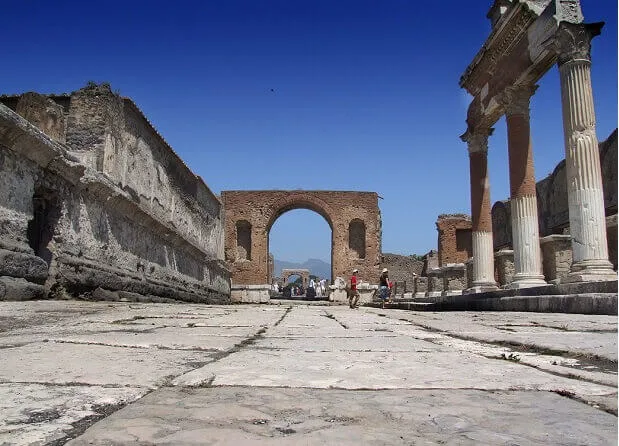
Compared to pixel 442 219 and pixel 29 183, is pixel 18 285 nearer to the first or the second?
pixel 29 183

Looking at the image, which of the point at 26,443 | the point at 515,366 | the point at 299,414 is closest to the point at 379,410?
the point at 299,414

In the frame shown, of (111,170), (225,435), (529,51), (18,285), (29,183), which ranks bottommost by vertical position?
(225,435)

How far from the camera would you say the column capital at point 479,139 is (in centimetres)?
1602

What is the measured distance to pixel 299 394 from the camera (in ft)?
4.61

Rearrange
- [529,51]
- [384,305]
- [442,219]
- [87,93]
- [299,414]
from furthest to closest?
1. [442,219]
2. [384,305]
3. [529,51]
4. [87,93]
5. [299,414]

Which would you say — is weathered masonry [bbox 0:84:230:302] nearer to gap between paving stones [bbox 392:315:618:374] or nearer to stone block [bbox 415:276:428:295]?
gap between paving stones [bbox 392:315:618:374]

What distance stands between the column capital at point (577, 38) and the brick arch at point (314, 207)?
18.8 m

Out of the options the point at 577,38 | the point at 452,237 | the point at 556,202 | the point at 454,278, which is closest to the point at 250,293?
the point at 452,237

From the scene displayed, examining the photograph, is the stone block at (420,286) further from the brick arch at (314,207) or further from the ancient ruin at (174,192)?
the ancient ruin at (174,192)

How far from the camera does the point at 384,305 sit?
56.1 feet

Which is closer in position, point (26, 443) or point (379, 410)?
point (26, 443)

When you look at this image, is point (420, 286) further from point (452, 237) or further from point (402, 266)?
point (402, 266)

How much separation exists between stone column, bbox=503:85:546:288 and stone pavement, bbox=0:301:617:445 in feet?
33.8

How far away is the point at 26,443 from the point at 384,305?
16.6 metres
